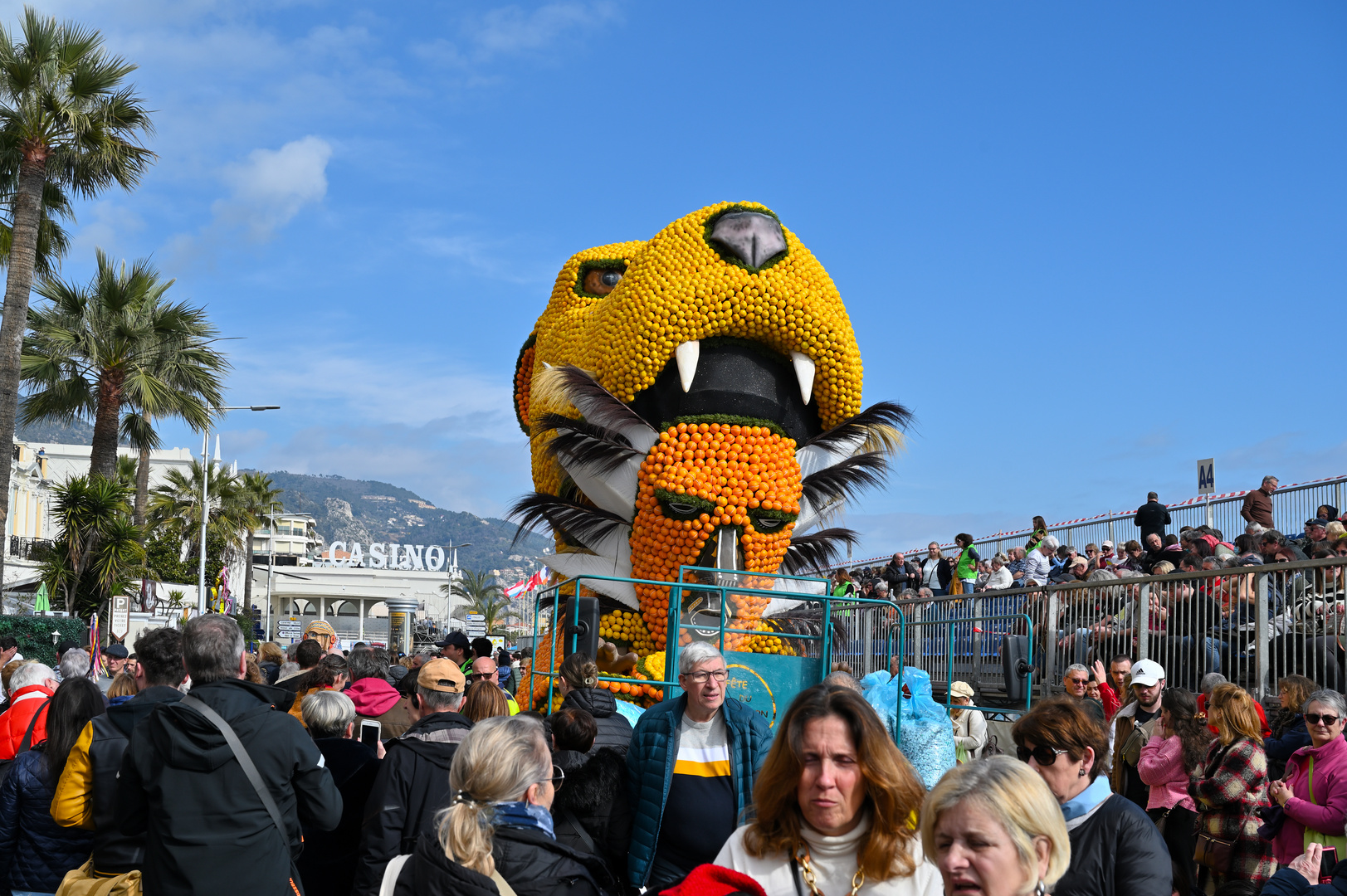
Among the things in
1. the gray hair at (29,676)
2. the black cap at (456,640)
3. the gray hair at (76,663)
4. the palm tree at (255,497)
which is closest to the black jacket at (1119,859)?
the gray hair at (29,676)

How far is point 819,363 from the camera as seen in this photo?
1036cm

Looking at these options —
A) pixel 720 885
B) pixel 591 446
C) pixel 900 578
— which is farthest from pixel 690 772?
pixel 900 578

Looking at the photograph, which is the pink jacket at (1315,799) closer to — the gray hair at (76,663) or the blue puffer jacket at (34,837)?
the blue puffer jacket at (34,837)

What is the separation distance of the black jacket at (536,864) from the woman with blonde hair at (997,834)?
1.09 meters

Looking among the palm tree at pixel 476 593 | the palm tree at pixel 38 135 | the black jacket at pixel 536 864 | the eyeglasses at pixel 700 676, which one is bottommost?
the palm tree at pixel 476 593

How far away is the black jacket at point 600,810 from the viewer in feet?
14.5

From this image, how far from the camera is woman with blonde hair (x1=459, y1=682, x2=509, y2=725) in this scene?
5098 mm

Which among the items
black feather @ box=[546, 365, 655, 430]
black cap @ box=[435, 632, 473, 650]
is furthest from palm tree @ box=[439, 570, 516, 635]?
black feather @ box=[546, 365, 655, 430]

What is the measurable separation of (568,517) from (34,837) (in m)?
6.11

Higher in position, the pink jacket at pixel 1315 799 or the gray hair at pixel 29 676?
the gray hair at pixel 29 676

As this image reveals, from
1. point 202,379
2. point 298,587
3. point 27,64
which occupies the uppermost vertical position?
point 27,64

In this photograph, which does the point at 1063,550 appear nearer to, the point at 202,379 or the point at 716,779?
the point at 716,779

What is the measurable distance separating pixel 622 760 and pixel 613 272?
7758 millimetres

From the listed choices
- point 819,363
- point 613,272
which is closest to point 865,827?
point 819,363
